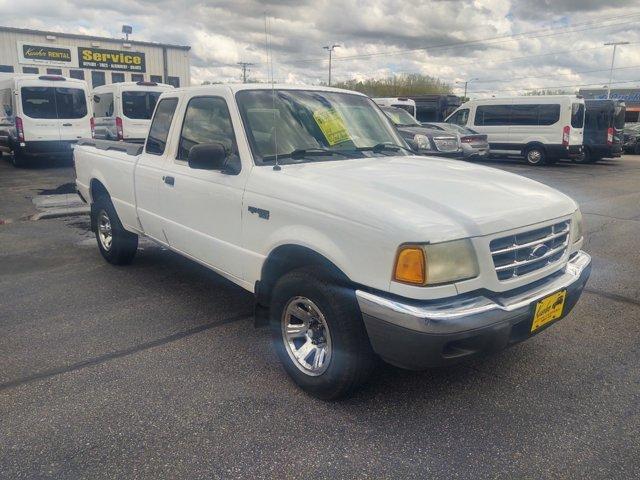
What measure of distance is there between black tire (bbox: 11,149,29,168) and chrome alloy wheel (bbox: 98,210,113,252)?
10.6 m

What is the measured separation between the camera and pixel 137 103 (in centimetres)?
1608

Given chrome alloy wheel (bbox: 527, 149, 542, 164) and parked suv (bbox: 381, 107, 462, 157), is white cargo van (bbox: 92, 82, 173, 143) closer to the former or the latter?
parked suv (bbox: 381, 107, 462, 157)

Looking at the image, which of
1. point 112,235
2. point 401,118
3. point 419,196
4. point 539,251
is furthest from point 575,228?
point 401,118

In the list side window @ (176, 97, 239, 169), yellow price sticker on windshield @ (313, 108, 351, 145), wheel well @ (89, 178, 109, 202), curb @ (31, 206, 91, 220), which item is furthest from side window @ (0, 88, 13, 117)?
yellow price sticker on windshield @ (313, 108, 351, 145)

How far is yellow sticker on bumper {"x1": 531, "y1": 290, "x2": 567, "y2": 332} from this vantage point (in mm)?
2867

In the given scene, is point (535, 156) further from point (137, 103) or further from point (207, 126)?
point (207, 126)

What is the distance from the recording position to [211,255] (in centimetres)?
391

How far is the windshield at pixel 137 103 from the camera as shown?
16.0 meters

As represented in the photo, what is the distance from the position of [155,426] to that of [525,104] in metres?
18.1

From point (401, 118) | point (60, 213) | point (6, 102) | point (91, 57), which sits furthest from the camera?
point (91, 57)

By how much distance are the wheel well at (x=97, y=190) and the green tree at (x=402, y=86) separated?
52.3m

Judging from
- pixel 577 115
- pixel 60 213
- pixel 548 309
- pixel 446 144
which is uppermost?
pixel 577 115

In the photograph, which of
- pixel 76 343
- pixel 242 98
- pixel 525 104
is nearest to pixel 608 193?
pixel 525 104

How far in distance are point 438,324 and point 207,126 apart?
244cm
